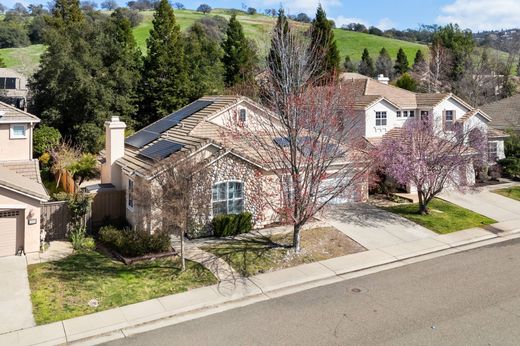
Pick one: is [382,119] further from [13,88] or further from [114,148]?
[13,88]

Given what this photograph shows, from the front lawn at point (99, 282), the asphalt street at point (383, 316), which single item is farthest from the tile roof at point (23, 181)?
the asphalt street at point (383, 316)

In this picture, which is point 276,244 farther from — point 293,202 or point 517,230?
point 517,230

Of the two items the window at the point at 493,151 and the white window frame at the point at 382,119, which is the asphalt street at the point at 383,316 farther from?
the window at the point at 493,151

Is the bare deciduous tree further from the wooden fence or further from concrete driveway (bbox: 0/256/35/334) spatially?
concrete driveway (bbox: 0/256/35/334)

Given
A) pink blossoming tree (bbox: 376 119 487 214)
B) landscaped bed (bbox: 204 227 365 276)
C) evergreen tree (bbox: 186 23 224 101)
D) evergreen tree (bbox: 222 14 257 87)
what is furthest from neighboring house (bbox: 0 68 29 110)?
pink blossoming tree (bbox: 376 119 487 214)

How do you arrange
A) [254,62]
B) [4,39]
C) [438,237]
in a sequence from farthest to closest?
[4,39] → [254,62] → [438,237]

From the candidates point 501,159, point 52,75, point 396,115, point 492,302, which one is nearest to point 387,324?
point 492,302
